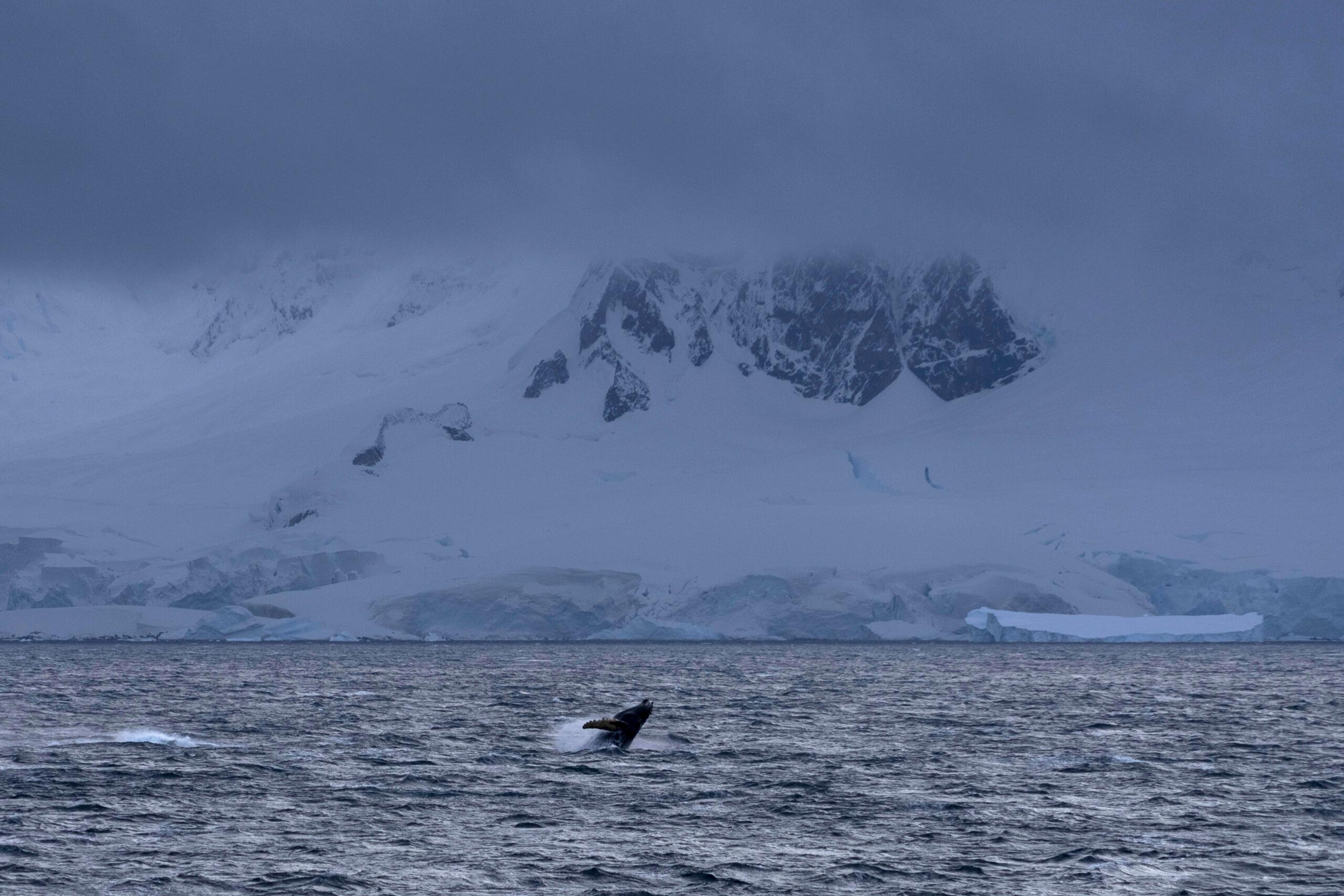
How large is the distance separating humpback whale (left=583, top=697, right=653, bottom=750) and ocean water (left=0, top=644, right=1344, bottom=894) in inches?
26.5

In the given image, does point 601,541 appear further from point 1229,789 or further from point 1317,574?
point 1229,789

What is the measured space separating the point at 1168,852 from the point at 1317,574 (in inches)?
4265

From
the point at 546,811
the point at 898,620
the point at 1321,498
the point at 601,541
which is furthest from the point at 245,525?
the point at 546,811

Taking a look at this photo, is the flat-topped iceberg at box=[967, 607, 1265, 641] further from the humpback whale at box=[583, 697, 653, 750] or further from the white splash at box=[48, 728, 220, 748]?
the white splash at box=[48, 728, 220, 748]

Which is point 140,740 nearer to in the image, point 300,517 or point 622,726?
point 622,726

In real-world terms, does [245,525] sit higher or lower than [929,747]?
higher

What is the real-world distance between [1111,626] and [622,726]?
81854 millimetres

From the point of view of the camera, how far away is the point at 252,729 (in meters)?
49.8

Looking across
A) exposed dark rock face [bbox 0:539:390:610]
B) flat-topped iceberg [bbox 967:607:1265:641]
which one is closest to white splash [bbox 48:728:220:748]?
flat-topped iceberg [bbox 967:607:1265:641]

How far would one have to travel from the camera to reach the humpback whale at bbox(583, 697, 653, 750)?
4541 cm

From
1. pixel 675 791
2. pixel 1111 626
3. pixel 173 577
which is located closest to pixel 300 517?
pixel 173 577

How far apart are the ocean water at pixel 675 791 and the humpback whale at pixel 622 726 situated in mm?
673

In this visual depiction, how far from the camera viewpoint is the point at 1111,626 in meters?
120

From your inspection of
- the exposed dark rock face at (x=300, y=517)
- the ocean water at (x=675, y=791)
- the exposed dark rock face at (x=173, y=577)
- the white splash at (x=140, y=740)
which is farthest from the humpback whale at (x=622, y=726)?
the exposed dark rock face at (x=300, y=517)
